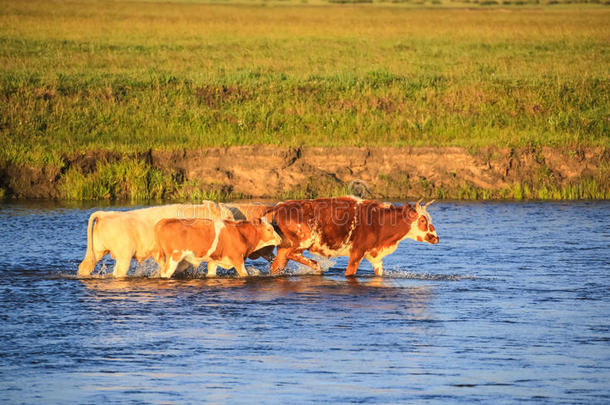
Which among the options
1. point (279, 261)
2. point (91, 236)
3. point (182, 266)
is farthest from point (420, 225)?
point (91, 236)

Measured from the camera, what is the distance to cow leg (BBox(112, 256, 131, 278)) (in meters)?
16.7

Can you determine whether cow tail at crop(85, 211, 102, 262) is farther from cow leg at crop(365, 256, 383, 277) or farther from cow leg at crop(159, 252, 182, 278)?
cow leg at crop(365, 256, 383, 277)

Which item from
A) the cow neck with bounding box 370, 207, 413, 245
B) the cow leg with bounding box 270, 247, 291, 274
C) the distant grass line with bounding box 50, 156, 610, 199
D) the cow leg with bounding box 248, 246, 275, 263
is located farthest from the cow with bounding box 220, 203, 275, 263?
the distant grass line with bounding box 50, 156, 610, 199

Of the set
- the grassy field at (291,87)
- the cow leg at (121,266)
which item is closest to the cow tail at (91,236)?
the cow leg at (121,266)

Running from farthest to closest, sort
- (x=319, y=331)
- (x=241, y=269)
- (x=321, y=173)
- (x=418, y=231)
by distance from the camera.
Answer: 1. (x=321, y=173)
2. (x=418, y=231)
3. (x=241, y=269)
4. (x=319, y=331)

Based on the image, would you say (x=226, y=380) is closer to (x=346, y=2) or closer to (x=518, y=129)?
(x=518, y=129)

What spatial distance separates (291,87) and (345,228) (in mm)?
21637

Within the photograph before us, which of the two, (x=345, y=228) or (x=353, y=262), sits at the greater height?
(x=345, y=228)

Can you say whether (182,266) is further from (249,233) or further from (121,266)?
(249,233)

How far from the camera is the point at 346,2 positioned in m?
105

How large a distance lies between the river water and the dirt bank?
295 inches

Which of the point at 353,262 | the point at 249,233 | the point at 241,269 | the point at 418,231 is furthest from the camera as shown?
the point at 418,231

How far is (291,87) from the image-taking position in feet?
126

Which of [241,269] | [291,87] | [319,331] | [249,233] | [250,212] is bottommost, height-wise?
[319,331]
